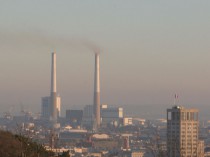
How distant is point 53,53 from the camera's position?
18912cm

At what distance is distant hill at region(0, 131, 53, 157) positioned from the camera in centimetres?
3634

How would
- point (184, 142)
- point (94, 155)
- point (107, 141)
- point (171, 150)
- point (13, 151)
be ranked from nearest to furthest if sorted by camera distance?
point (13, 151)
point (171, 150)
point (184, 142)
point (94, 155)
point (107, 141)

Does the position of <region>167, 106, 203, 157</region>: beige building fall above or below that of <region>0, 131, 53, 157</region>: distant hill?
above

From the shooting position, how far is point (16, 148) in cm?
3700

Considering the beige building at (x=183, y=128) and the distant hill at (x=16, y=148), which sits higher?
the beige building at (x=183, y=128)

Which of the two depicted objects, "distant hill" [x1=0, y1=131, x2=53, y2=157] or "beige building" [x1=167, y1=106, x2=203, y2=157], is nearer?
"distant hill" [x1=0, y1=131, x2=53, y2=157]

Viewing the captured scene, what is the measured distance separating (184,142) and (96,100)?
11629 cm

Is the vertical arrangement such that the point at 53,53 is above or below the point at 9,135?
above

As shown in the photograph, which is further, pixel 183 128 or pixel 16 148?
pixel 183 128

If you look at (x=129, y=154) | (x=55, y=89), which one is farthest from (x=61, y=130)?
(x=129, y=154)

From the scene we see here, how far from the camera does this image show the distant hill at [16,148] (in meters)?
36.3

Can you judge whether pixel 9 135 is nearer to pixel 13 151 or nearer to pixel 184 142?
pixel 13 151

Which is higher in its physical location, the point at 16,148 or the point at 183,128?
the point at 183,128

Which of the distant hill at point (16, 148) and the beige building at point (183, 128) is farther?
the beige building at point (183, 128)
